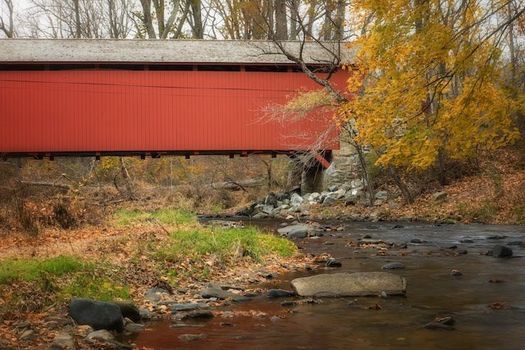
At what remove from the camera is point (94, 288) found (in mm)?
5605

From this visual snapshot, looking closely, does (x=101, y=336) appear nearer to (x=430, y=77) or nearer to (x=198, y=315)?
(x=198, y=315)

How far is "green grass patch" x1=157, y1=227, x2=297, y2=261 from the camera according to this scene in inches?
306

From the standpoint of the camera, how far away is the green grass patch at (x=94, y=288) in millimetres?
5402

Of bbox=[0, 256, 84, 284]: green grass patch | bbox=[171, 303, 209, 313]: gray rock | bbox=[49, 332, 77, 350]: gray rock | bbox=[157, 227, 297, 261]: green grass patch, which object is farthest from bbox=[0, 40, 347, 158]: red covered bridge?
bbox=[49, 332, 77, 350]: gray rock

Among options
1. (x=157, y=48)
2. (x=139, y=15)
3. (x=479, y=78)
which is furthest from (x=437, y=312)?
(x=139, y=15)

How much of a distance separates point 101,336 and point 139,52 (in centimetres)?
1632

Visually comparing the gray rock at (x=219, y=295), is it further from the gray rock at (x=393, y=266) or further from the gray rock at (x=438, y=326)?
the gray rock at (x=393, y=266)

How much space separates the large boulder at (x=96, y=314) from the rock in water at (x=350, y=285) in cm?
213

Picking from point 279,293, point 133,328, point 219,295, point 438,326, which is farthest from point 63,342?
point 438,326

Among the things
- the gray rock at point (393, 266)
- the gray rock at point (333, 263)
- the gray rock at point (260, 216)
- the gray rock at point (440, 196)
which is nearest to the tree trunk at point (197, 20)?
the gray rock at point (260, 216)

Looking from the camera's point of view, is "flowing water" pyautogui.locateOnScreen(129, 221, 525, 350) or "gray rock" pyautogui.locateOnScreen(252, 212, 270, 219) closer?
"flowing water" pyautogui.locateOnScreen(129, 221, 525, 350)

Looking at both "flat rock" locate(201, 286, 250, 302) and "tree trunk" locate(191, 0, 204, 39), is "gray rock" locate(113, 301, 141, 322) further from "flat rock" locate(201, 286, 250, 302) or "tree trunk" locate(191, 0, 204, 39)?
"tree trunk" locate(191, 0, 204, 39)

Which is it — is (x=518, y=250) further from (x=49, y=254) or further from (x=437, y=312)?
(x=49, y=254)

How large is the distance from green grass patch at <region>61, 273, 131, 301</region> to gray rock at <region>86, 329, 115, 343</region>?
100 centimetres
